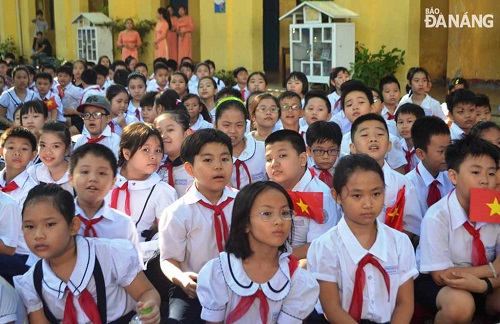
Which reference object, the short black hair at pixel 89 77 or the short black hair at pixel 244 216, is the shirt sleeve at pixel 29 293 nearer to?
the short black hair at pixel 244 216

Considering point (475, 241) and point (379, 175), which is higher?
point (379, 175)

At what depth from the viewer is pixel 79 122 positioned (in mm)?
8141

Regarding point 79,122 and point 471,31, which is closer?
point 79,122

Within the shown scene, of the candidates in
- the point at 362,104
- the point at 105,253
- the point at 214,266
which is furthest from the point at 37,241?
the point at 362,104

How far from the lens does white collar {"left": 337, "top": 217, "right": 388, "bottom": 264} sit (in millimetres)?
2916

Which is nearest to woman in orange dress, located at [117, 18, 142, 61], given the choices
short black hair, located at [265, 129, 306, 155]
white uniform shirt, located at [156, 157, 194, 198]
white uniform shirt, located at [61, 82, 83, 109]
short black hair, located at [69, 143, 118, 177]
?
white uniform shirt, located at [61, 82, 83, 109]

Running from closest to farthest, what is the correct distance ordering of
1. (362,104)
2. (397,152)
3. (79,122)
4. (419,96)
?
(397,152), (362,104), (419,96), (79,122)

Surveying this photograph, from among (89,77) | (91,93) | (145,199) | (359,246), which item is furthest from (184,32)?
(359,246)

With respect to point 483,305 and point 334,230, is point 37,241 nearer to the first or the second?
point 334,230

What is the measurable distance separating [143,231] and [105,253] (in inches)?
39.1

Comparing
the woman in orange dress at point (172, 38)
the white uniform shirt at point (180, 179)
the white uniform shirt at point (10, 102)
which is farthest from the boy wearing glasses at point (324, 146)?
the woman in orange dress at point (172, 38)

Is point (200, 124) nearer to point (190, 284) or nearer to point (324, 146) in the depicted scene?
point (324, 146)

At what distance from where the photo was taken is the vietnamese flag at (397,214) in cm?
362

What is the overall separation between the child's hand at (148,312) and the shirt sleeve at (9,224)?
1.06m
